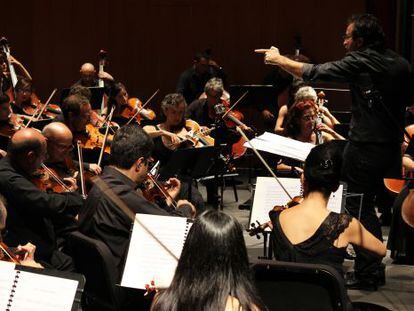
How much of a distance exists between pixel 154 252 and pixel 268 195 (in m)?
1.59

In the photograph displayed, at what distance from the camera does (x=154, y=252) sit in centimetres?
356

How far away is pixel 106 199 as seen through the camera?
386 cm

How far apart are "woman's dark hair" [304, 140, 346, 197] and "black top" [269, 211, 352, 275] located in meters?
0.17

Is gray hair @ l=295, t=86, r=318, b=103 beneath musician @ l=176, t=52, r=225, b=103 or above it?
beneath

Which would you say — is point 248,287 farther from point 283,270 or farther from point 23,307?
point 23,307

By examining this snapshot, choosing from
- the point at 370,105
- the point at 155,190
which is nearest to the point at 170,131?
the point at 155,190

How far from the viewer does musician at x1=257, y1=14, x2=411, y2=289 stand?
488cm

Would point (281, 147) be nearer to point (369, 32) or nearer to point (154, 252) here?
point (369, 32)

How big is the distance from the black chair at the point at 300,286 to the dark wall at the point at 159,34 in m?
8.19

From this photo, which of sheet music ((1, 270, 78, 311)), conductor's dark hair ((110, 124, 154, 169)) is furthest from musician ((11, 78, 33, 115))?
sheet music ((1, 270, 78, 311))

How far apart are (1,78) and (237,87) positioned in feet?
9.11

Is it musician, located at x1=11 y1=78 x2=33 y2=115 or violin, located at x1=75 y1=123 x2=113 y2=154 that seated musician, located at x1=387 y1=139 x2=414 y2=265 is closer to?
violin, located at x1=75 y1=123 x2=113 y2=154

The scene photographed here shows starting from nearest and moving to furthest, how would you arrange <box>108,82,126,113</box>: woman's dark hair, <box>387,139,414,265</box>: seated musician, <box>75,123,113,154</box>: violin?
<box>387,139,414,265</box>: seated musician < <box>75,123,113,154</box>: violin < <box>108,82,126,113</box>: woman's dark hair

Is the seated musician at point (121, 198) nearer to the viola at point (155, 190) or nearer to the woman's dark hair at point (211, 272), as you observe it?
the viola at point (155, 190)
